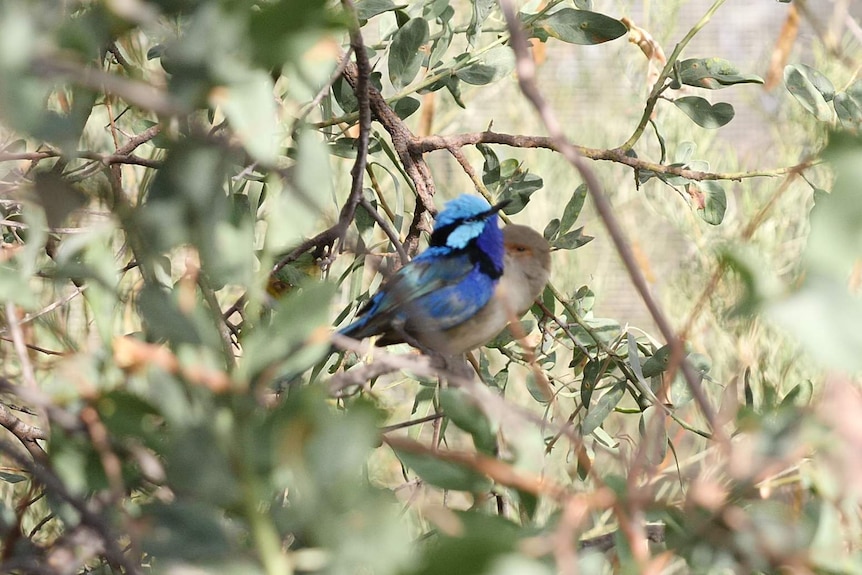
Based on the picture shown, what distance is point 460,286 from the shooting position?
1.13 metres

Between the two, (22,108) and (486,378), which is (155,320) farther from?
(486,378)

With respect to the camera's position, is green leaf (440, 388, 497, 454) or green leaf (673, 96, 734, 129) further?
green leaf (673, 96, 734, 129)

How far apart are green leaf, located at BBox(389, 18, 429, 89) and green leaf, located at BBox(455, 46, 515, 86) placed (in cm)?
5

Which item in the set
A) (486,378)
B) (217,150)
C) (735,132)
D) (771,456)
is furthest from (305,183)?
(735,132)

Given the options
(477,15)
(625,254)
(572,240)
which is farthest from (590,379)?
(625,254)

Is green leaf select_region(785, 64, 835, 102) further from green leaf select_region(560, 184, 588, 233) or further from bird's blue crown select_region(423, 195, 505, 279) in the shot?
bird's blue crown select_region(423, 195, 505, 279)

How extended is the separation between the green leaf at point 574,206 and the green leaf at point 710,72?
0.15m

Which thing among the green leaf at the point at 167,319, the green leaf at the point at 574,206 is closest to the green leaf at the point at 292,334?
the green leaf at the point at 167,319

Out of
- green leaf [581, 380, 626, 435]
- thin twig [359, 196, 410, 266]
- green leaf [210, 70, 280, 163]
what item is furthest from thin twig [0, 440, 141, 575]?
green leaf [581, 380, 626, 435]

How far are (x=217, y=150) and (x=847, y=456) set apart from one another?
220mm

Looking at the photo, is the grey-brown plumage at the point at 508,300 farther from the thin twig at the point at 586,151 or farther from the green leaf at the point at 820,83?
the green leaf at the point at 820,83

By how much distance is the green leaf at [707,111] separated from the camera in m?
0.99

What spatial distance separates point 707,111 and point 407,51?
308mm

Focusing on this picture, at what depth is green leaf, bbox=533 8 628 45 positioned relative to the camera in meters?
0.96
